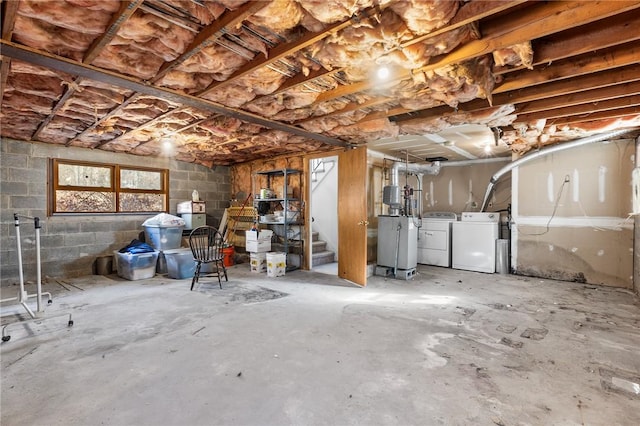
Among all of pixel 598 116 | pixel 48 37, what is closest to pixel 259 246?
pixel 48 37

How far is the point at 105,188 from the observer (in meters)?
5.46

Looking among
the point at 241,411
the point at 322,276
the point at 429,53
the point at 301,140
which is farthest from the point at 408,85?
the point at 322,276

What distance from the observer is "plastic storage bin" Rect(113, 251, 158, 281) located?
16.2 feet

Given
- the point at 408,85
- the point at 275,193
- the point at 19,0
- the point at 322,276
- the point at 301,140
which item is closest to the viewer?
the point at 19,0

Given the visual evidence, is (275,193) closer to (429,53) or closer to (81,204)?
(81,204)

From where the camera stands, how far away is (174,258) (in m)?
5.06

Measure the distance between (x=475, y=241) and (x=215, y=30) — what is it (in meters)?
5.53

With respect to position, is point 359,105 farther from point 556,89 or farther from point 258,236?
point 258,236

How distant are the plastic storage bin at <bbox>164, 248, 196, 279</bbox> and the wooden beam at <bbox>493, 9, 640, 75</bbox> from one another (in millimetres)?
5060

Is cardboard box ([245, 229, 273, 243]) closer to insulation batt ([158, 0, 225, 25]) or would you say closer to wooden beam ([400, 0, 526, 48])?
insulation batt ([158, 0, 225, 25])

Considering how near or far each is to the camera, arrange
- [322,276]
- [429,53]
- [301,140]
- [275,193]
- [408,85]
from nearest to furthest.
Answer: [429,53] → [408,85] → [301,140] → [322,276] → [275,193]

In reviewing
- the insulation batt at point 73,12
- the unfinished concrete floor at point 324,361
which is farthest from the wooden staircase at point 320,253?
→ the insulation batt at point 73,12

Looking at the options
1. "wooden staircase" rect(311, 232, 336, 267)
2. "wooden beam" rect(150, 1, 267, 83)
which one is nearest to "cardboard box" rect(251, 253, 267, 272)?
"wooden staircase" rect(311, 232, 336, 267)

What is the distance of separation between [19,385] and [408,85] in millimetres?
3594
